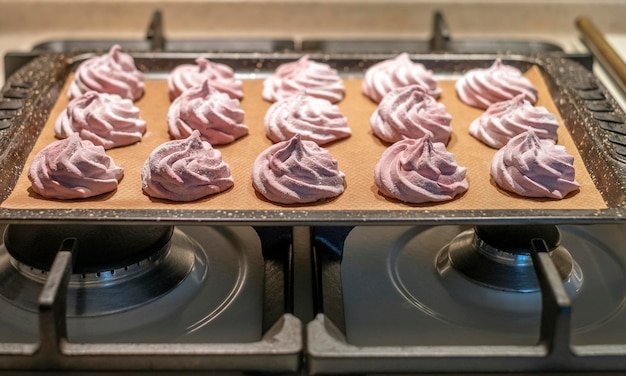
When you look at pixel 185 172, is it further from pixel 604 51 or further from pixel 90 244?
pixel 604 51

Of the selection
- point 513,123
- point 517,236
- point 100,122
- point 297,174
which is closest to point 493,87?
point 513,123

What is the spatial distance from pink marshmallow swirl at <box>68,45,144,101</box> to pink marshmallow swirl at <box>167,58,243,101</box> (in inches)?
4.0

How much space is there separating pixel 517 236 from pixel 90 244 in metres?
0.98

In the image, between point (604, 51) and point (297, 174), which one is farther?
point (604, 51)

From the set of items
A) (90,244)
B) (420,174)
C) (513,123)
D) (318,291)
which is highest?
(513,123)

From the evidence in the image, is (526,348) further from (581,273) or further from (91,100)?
(91,100)

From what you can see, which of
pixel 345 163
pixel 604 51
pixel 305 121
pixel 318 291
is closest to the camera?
pixel 318 291

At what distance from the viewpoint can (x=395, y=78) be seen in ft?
7.59

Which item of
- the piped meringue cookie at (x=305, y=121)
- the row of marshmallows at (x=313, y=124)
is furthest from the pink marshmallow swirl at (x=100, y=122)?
the piped meringue cookie at (x=305, y=121)

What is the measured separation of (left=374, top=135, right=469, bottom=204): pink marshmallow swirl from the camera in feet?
5.95

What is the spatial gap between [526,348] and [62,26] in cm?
245

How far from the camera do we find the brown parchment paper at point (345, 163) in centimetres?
180

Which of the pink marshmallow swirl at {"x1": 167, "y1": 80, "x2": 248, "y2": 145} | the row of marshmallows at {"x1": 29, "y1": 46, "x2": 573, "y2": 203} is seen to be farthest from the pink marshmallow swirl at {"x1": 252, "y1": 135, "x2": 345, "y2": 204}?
the pink marshmallow swirl at {"x1": 167, "y1": 80, "x2": 248, "y2": 145}

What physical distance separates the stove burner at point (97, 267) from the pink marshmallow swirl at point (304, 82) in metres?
0.60
